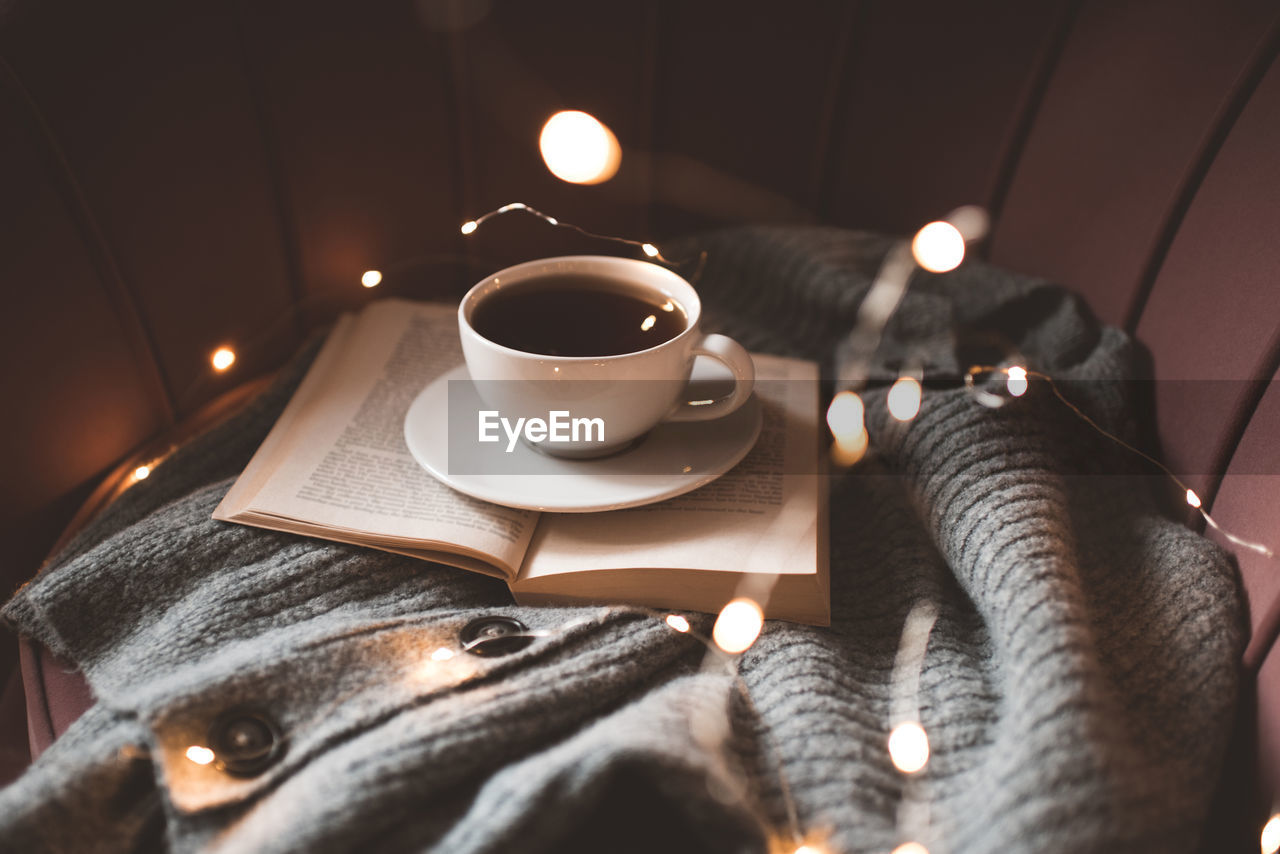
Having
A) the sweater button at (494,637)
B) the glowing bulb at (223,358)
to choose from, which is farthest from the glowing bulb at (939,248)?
the glowing bulb at (223,358)

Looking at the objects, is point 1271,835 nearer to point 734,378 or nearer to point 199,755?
point 734,378

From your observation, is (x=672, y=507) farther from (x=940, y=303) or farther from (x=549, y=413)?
(x=940, y=303)

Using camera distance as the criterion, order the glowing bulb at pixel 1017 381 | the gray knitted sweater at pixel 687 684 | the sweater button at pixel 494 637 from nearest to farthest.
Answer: the gray knitted sweater at pixel 687 684, the sweater button at pixel 494 637, the glowing bulb at pixel 1017 381

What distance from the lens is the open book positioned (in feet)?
1.74

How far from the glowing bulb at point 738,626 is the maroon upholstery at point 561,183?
0.27 m

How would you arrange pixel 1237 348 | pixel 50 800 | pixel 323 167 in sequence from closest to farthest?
pixel 50 800
pixel 1237 348
pixel 323 167

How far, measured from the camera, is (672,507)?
22.5 inches

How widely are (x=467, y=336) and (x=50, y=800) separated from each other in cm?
32

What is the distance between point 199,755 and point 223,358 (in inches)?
15.1

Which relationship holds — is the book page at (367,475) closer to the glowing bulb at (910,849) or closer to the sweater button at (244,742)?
the sweater button at (244,742)

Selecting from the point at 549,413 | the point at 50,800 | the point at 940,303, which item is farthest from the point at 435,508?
the point at 940,303

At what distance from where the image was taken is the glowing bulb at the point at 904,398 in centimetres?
62

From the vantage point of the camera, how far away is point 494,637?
499 mm

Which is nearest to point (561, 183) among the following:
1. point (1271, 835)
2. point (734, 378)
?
point (734, 378)
